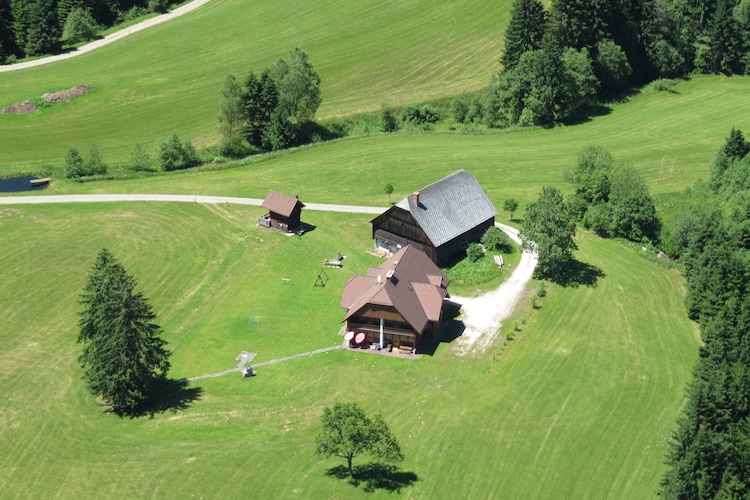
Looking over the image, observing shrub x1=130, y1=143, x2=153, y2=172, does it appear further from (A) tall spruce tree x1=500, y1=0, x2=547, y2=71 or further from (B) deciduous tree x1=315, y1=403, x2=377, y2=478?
(B) deciduous tree x1=315, y1=403, x2=377, y2=478

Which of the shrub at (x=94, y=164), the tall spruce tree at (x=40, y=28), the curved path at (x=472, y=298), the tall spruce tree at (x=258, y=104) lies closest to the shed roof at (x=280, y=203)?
the curved path at (x=472, y=298)

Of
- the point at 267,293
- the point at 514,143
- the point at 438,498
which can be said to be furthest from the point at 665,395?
the point at 514,143

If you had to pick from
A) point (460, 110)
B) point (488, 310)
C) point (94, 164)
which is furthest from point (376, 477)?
point (460, 110)

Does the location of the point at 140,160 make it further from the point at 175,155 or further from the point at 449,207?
the point at 449,207

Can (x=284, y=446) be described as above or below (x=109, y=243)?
below

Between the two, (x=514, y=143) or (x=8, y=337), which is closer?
(x=8, y=337)

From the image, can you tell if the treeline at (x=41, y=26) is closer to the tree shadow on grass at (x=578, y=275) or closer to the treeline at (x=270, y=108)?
the treeline at (x=270, y=108)

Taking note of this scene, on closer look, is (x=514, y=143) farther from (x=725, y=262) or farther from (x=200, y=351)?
(x=200, y=351)
